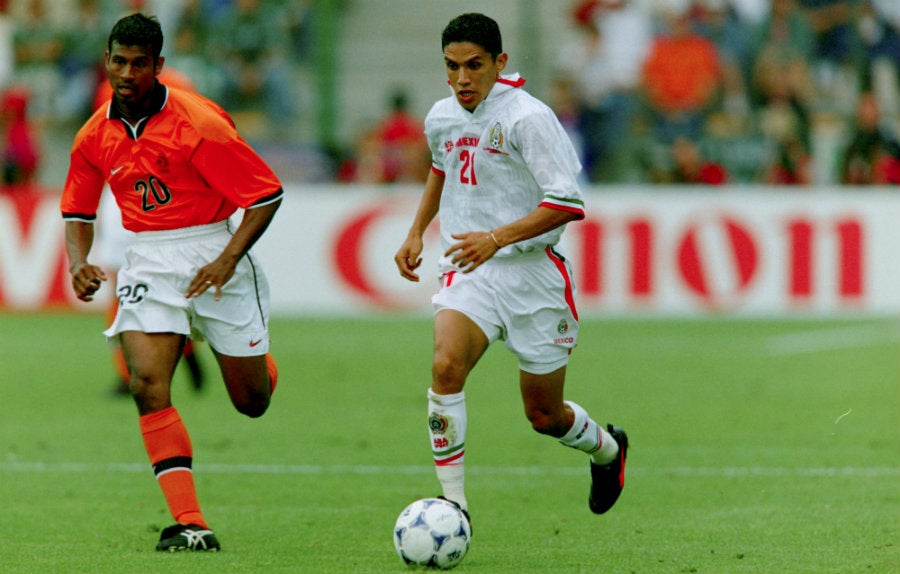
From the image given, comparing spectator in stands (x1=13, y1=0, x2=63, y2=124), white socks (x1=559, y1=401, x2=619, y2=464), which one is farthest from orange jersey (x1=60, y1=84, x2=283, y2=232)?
spectator in stands (x1=13, y1=0, x2=63, y2=124)

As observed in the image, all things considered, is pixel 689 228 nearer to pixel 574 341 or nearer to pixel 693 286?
pixel 693 286

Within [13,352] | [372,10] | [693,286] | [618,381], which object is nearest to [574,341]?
[618,381]

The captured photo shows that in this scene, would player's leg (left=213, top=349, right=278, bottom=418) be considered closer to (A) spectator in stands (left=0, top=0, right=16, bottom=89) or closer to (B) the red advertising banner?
(B) the red advertising banner

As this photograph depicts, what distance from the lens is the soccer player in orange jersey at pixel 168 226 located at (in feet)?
22.0

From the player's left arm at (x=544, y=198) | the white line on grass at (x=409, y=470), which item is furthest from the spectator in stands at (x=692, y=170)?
the player's left arm at (x=544, y=198)

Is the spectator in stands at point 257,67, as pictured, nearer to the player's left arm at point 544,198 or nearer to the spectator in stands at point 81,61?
the spectator in stands at point 81,61

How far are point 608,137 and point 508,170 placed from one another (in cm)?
1339

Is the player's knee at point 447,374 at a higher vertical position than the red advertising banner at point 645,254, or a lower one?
higher

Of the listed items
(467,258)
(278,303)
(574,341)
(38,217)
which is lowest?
(278,303)

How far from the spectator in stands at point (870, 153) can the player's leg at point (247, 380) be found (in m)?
13.6

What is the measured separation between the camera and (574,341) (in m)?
7.19

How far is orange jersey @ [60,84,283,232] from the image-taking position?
689 centimetres

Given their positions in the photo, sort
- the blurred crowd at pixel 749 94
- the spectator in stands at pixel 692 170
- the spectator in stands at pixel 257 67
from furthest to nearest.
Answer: the spectator in stands at pixel 257 67, the blurred crowd at pixel 749 94, the spectator in stands at pixel 692 170

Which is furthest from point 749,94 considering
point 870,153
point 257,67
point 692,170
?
point 257,67
